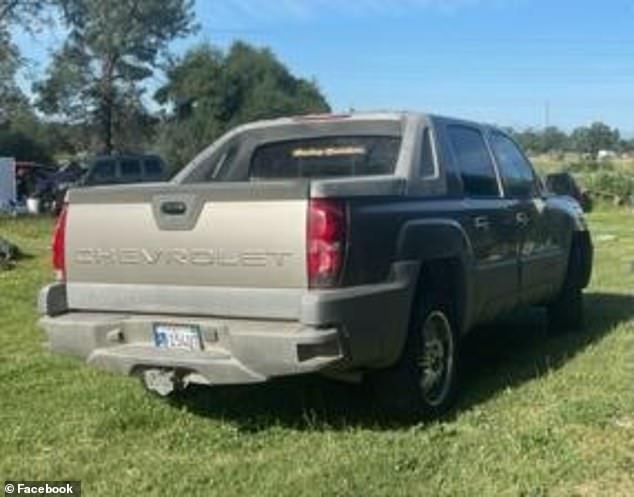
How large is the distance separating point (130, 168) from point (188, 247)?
108ft

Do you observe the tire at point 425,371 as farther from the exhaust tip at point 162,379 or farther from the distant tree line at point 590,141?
the distant tree line at point 590,141

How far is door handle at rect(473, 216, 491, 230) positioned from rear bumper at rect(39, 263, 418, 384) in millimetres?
1175

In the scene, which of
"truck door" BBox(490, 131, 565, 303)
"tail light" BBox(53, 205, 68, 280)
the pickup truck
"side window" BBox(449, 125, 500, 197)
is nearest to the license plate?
the pickup truck

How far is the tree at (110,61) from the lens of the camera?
6562cm

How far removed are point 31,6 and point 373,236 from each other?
43.9 m

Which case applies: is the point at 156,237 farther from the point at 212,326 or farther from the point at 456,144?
the point at 456,144

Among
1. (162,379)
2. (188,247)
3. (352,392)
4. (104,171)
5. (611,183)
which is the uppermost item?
(188,247)

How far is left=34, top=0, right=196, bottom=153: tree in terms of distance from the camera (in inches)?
2584

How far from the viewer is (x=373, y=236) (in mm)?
6629

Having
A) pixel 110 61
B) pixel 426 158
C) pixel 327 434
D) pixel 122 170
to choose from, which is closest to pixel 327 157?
pixel 426 158

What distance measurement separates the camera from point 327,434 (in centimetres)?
687

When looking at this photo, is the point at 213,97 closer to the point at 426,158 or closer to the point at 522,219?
the point at 522,219

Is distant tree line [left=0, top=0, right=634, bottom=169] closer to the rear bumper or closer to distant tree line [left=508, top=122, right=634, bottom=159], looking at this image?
distant tree line [left=508, top=122, right=634, bottom=159]

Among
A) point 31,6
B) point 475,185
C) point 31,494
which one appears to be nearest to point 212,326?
point 31,494
